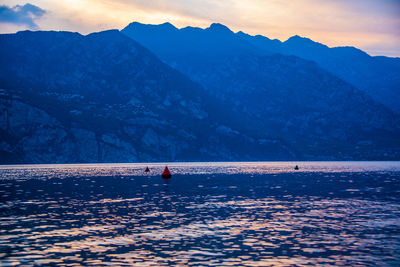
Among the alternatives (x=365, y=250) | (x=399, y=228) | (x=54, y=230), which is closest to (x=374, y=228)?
(x=399, y=228)

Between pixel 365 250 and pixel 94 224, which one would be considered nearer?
pixel 365 250

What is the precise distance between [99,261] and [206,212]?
101 ft

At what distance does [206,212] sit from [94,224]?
1740 cm

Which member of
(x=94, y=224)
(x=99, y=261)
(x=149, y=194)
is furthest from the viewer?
(x=149, y=194)

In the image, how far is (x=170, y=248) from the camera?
3997cm

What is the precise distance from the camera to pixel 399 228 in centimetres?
4972

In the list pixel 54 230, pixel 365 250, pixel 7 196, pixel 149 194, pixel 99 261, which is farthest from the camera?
pixel 149 194

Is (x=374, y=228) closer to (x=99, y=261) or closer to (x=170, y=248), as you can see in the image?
(x=170, y=248)

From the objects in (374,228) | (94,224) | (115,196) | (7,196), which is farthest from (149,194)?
(374,228)

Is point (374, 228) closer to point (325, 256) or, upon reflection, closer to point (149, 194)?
point (325, 256)

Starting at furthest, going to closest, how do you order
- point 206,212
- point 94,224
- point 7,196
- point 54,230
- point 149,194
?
point 149,194
point 7,196
point 206,212
point 94,224
point 54,230

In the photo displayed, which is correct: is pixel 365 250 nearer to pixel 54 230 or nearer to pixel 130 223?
pixel 130 223

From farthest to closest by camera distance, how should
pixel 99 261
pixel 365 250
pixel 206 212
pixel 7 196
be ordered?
pixel 7 196 < pixel 206 212 < pixel 365 250 < pixel 99 261

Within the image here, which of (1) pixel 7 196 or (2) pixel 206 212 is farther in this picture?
(1) pixel 7 196
